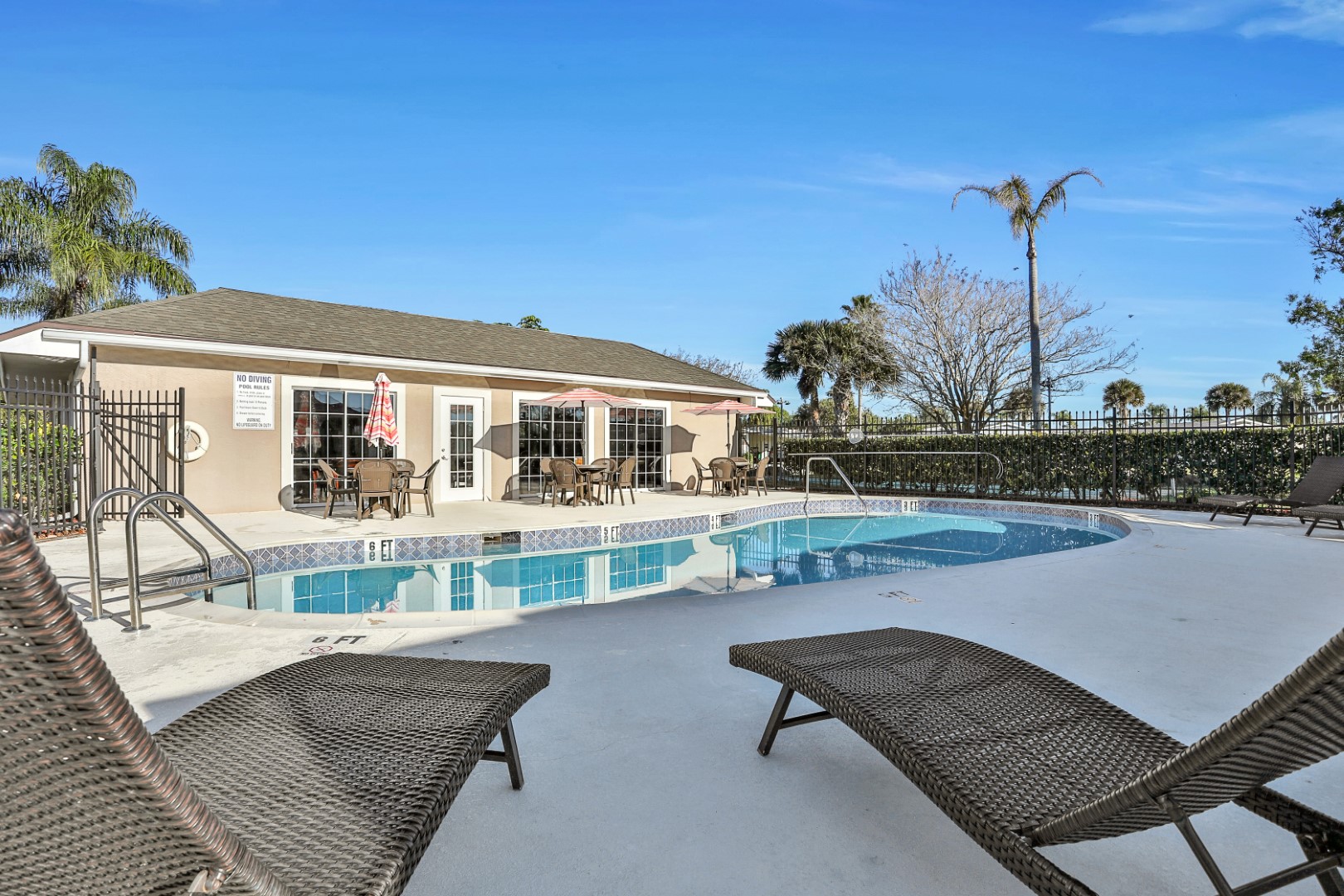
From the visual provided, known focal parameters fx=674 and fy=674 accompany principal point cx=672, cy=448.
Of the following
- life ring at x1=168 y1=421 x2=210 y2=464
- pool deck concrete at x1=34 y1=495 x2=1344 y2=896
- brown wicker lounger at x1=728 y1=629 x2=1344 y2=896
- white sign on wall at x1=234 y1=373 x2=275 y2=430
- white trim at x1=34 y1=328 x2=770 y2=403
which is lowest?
pool deck concrete at x1=34 y1=495 x2=1344 y2=896

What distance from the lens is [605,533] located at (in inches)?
356

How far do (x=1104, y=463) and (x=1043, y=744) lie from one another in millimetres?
13469

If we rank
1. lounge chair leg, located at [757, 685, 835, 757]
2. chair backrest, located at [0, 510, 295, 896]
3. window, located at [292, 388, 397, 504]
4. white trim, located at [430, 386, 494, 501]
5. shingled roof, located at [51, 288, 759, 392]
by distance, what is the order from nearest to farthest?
chair backrest, located at [0, 510, 295, 896] < lounge chair leg, located at [757, 685, 835, 757] < shingled roof, located at [51, 288, 759, 392] < window, located at [292, 388, 397, 504] < white trim, located at [430, 386, 494, 501]

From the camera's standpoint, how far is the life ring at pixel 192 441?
10062mm

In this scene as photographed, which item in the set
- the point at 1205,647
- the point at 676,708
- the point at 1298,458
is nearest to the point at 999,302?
the point at 1298,458

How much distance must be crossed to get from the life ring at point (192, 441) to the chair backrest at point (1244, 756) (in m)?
11.8

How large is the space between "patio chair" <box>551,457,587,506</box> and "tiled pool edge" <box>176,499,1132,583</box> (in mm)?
2673

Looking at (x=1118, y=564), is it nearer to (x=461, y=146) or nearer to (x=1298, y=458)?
(x=1298, y=458)

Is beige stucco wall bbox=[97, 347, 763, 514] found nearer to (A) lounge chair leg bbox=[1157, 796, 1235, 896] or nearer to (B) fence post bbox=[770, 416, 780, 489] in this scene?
(B) fence post bbox=[770, 416, 780, 489]

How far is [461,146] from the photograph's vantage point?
1703cm

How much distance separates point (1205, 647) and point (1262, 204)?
68.7 ft

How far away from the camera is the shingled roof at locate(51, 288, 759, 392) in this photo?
1045 cm

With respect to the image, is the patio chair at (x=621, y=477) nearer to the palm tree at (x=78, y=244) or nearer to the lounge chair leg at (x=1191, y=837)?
the lounge chair leg at (x=1191, y=837)

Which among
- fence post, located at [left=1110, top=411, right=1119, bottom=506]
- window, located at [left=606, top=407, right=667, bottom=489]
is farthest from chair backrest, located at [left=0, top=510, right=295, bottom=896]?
fence post, located at [left=1110, top=411, right=1119, bottom=506]
